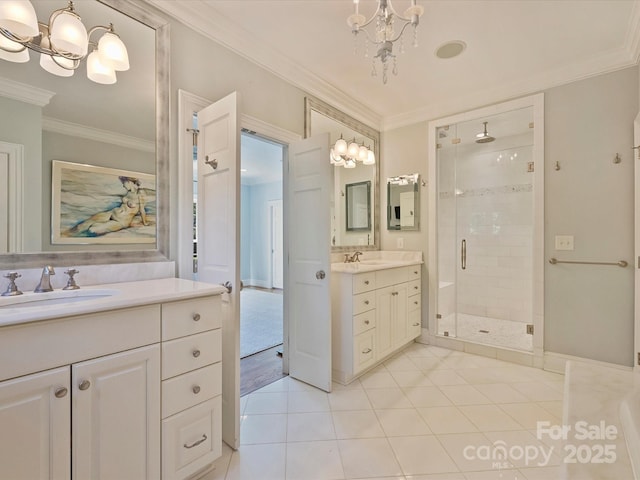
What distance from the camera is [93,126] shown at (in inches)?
58.6

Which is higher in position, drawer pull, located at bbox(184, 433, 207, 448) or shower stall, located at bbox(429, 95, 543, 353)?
shower stall, located at bbox(429, 95, 543, 353)

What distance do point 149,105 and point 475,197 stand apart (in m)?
3.88

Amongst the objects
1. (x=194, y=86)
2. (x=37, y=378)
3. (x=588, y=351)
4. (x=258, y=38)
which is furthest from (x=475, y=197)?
(x=37, y=378)

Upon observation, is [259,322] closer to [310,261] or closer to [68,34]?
[310,261]

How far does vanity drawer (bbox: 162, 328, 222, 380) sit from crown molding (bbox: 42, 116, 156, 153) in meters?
1.09

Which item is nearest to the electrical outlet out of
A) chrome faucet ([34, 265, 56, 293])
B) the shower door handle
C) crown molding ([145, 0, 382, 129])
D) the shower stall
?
the shower stall

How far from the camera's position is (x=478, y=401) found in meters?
2.09

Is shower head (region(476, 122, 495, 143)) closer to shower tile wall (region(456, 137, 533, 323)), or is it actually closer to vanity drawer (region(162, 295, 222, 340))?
shower tile wall (region(456, 137, 533, 323))

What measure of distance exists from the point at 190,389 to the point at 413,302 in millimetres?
2409

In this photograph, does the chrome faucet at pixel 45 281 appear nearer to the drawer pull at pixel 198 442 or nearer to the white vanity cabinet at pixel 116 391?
the white vanity cabinet at pixel 116 391

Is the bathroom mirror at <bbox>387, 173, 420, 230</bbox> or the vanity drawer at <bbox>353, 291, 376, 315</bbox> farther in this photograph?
the bathroom mirror at <bbox>387, 173, 420, 230</bbox>

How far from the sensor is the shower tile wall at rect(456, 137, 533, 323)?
3672mm

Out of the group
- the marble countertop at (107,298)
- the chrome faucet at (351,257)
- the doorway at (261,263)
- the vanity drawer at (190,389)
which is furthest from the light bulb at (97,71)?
the chrome faucet at (351,257)

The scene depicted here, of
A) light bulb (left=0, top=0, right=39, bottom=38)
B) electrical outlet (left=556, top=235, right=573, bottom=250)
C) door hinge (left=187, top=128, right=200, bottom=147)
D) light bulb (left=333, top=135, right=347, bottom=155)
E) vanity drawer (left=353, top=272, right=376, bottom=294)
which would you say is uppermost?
light bulb (left=333, top=135, right=347, bottom=155)
